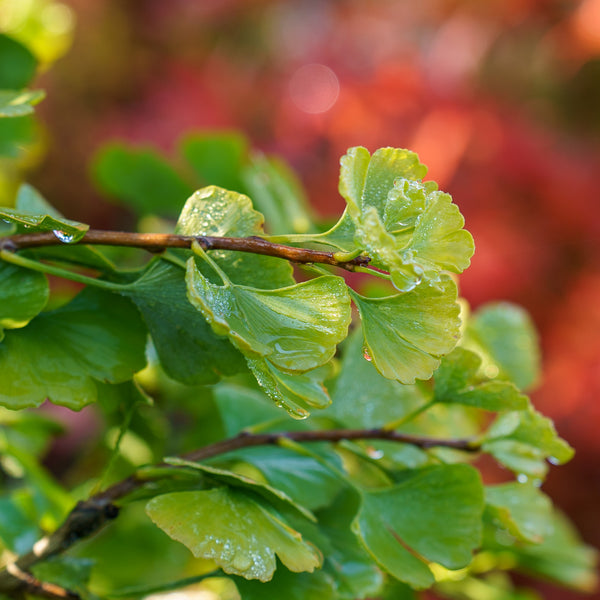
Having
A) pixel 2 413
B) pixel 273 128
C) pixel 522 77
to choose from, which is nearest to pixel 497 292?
pixel 273 128

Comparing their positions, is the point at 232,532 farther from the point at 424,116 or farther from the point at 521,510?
the point at 424,116

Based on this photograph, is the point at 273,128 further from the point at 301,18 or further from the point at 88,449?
the point at 88,449

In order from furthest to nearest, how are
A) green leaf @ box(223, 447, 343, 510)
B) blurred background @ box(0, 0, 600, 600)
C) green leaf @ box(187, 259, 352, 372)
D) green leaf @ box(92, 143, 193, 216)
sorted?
blurred background @ box(0, 0, 600, 600) → green leaf @ box(92, 143, 193, 216) → green leaf @ box(223, 447, 343, 510) → green leaf @ box(187, 259, 352, 372)

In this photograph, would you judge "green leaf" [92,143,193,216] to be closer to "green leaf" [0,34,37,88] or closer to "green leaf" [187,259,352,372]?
"green leaf" [0,34,37,88]

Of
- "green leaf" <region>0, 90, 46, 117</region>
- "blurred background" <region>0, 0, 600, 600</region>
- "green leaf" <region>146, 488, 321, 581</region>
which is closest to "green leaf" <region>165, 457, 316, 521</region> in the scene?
"green leaf" <region>146, 488, 321, 581</region>

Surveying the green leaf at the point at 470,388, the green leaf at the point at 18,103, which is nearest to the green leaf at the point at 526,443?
the green leaf at the point at 470,388

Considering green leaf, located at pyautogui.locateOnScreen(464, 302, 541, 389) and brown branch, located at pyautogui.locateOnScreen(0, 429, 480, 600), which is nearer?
brown branch, located at pyautogui.locateOnScreen(0, 429, 480, 600)

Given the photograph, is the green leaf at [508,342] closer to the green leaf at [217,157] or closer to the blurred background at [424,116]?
the green leaf at [217,157]
